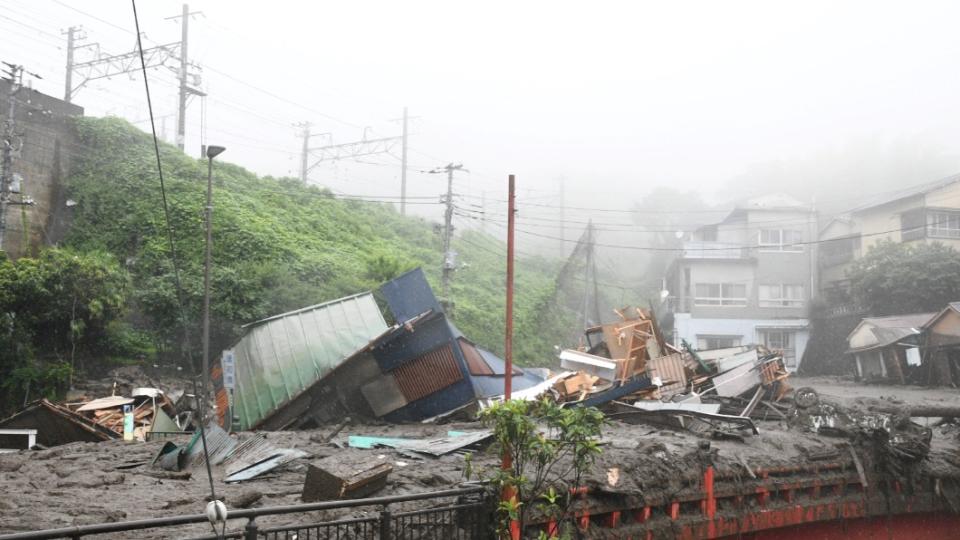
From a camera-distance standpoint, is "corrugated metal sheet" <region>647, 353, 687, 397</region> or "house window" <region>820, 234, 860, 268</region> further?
"house window" <region>820, 234, 860, 268</region>

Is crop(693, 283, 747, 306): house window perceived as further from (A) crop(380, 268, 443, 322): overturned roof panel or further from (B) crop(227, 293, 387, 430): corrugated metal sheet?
(B) crop(227, 293, 387, 430): corrugated metal sheet

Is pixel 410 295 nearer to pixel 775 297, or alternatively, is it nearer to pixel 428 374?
pixel 428 374

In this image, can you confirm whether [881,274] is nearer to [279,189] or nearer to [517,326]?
[517,326]

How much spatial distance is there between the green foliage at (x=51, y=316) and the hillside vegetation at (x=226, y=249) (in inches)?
30.2

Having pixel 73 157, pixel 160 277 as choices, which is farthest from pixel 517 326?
pixel 73 157

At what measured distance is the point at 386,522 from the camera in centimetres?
653

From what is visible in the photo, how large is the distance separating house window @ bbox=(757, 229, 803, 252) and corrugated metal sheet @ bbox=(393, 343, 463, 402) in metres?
31.3

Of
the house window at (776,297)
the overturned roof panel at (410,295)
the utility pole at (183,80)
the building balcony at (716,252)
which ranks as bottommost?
the overturned roof panel at (410,295)

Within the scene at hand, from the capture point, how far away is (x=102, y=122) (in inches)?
1335

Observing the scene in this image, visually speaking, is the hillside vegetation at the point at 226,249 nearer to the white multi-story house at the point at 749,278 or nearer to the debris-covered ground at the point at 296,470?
the white multi-story house at the point at 749,278

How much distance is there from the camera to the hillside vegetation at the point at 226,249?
25.7 meters

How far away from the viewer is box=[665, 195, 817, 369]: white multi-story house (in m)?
42.8

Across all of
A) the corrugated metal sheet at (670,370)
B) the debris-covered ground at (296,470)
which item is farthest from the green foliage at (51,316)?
the corrugated metal sheet at (670,370)

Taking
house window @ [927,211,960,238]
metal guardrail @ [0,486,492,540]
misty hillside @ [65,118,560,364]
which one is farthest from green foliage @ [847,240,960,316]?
metal guardrail @ [0,486,492,540]
